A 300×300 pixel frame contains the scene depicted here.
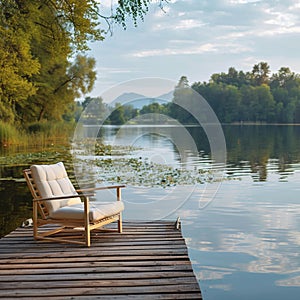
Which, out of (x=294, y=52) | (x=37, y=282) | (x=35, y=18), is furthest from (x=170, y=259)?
(x=294, y=52)

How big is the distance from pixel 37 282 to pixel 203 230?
3.26 metres

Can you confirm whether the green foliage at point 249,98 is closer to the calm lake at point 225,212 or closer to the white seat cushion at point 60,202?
the calm lake at point 225,212

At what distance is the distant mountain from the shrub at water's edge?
13070mm

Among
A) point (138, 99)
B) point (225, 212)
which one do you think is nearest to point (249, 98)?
point (138, 99)

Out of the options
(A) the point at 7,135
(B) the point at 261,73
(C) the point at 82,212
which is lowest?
(C) the point at 82,212

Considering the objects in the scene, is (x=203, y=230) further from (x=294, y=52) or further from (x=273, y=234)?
(x=294, y=52)

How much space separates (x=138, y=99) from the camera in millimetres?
8305

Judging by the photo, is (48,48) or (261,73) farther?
(261,73)

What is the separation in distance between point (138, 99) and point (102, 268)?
15.4ft

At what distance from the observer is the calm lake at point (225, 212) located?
15.3 ft

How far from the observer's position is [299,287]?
439cm

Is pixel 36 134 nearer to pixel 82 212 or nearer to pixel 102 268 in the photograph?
pixel 82 212

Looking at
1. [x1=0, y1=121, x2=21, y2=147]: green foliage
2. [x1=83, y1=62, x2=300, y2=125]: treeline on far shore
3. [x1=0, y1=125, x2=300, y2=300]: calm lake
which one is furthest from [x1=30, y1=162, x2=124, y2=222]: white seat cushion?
[x1=83, y1=62, x2=300, y2=125]: treeline on far shore

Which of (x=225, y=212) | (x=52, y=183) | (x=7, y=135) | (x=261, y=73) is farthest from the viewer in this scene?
(x=261, y=73)
